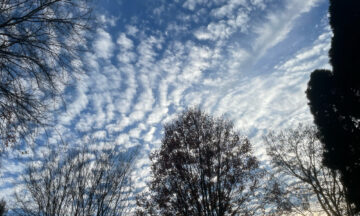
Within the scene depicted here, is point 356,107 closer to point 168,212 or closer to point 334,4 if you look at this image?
point 334,4

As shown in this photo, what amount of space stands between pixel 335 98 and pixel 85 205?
18.1 meters

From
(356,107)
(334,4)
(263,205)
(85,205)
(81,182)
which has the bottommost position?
(263,205)

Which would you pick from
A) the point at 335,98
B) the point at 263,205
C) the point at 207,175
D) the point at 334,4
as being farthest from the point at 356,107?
the point at 207,175

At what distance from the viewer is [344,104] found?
13.3m

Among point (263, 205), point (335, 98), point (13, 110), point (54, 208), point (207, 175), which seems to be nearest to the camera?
point (13, 110)

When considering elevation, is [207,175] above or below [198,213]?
above

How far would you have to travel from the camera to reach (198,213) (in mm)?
10766

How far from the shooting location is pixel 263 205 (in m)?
13.4

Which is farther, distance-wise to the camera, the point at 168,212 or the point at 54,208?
the point at 168,212

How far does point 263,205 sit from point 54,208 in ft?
41.9

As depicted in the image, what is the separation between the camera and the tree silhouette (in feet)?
38.1

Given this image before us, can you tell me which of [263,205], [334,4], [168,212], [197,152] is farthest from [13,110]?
[334,4]

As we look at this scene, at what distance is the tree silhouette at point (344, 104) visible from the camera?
1160 cm

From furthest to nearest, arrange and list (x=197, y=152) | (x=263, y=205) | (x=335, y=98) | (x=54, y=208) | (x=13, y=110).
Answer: (x=335, y=98), (x=263, y=205), (x=197, y=152), (x=54, y=208), (x=13, y=110)
